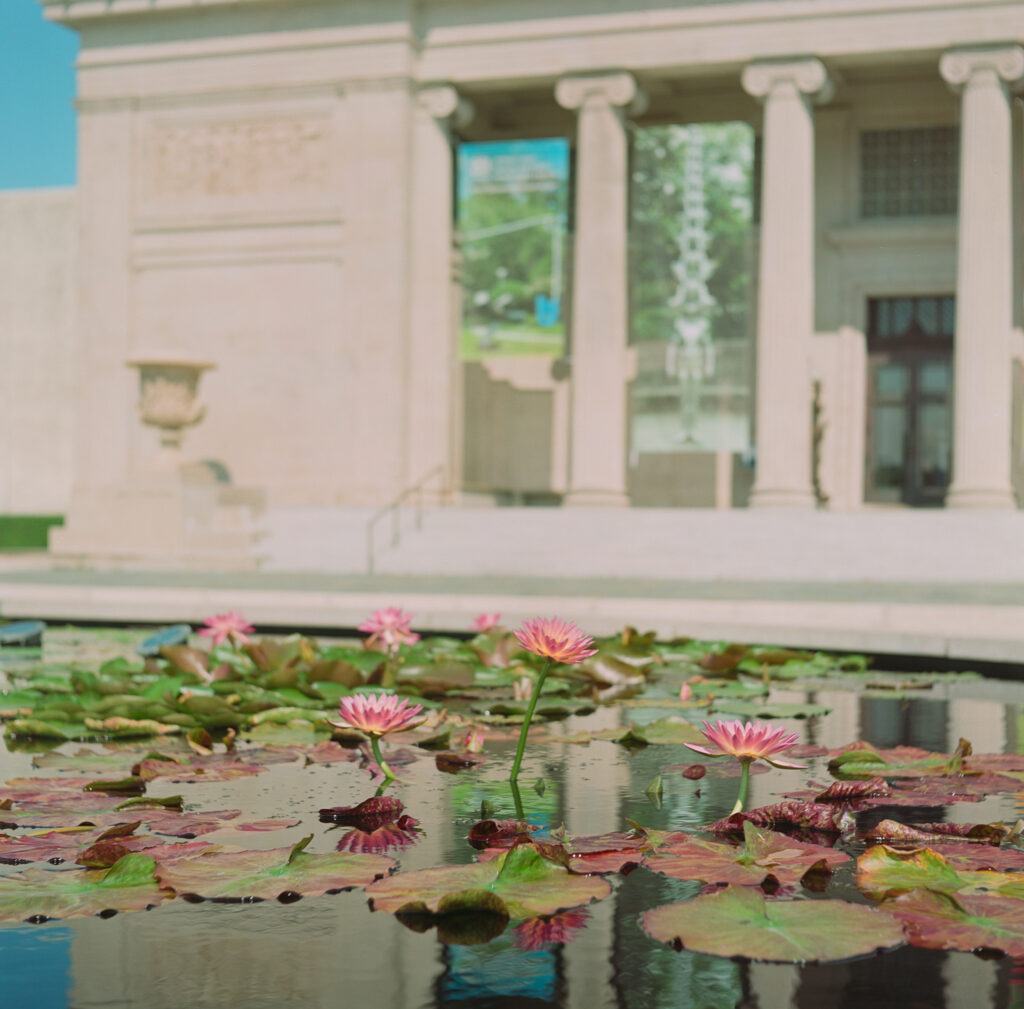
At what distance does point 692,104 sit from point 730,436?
785 centimetres

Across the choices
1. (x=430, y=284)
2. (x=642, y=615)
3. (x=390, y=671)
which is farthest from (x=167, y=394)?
(x=390, y=671)

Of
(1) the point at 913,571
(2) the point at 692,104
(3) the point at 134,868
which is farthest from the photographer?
(2) the point at 692,104

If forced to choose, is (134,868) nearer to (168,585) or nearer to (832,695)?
(832,695)

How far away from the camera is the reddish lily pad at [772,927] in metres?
2.93

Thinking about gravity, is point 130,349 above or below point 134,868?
above

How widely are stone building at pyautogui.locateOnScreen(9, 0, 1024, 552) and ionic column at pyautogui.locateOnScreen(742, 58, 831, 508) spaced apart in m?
0.05

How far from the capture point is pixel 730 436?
30891 mm

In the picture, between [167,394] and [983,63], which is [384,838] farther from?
[983,63]

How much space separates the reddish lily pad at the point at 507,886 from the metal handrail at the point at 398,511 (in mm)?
20103

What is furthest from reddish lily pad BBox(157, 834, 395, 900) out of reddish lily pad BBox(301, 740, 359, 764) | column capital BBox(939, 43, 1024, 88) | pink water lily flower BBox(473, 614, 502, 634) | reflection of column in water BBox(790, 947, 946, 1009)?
column capital BBox(939, 43, 1024, 88)

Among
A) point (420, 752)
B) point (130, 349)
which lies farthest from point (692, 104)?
point (420, 752)

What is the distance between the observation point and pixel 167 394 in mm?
26594

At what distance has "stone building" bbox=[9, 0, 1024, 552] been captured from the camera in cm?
2762

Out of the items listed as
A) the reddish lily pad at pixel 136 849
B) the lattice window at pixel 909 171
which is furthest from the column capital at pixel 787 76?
the reddish lily pad at pixel 136 849
